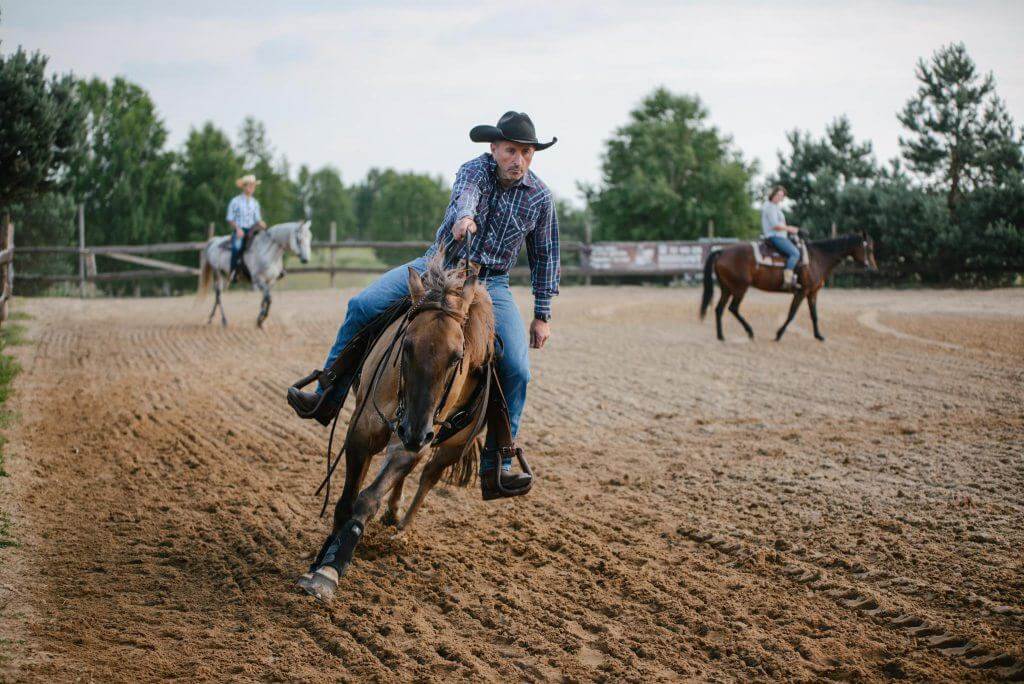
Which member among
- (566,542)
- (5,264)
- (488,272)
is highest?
(5,264)

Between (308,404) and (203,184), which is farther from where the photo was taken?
(203,184)

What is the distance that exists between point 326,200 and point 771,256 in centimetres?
5330

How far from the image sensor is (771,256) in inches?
615

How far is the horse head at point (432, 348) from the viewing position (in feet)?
12.5

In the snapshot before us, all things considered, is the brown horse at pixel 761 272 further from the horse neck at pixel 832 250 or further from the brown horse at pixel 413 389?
the brown horse at pixel 413 389

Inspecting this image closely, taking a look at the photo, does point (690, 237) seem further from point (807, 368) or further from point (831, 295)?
point (807, 368)

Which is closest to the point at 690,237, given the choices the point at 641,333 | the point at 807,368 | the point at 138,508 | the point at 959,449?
the point at 641,333

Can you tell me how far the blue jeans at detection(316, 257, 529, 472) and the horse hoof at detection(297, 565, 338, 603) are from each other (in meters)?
1.23

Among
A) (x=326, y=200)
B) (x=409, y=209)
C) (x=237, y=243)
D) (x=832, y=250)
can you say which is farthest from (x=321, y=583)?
(x=326, y=200)

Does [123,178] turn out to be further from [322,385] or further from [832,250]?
[322,385]

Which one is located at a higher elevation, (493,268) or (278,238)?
(278,238)

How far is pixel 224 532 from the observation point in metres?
5.28

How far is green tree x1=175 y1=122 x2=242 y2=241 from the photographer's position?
3769cm

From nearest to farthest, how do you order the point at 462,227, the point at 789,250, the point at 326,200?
the point at 462,227, the point at 789,250, the point at 326,200
